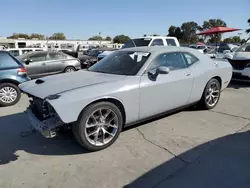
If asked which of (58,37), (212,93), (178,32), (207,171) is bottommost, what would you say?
(207,171)

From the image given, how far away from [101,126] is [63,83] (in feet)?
2.98

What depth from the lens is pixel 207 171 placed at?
295 centimetres

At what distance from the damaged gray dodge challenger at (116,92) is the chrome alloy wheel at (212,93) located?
0.15 m

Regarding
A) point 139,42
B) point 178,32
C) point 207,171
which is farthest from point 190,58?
point 178,32

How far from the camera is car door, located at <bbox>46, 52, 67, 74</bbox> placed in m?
10.1

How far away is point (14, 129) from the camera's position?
180 inches

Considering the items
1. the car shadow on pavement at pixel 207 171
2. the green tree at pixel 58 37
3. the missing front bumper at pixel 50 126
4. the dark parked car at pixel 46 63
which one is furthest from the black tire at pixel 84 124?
the green tree at pixel 58 37

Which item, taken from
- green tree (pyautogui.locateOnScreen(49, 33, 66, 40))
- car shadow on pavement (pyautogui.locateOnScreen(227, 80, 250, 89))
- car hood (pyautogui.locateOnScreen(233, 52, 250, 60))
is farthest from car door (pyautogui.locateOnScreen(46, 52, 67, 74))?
green tree (pyautogui.locateOnScreen(49, 33, 66, 40))

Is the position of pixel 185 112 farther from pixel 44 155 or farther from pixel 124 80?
pixel 44 155

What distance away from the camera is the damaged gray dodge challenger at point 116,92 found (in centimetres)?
328

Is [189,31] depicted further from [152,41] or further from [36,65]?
[36,65]

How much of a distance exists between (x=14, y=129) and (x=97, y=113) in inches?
81.9

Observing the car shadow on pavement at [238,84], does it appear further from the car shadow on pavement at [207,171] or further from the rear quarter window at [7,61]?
the rear quarter window at [7,61]

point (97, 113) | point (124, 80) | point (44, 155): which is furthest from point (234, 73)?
point (44, 155)
